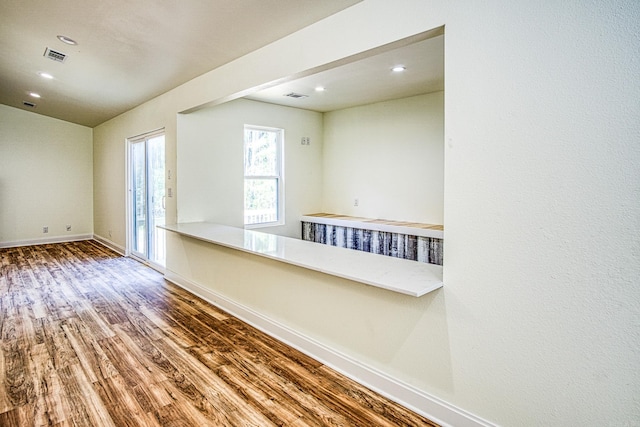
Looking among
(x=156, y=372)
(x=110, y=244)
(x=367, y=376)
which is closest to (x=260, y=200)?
(x=156, y=372)

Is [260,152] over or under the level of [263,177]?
over

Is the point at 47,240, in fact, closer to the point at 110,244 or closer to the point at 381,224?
the point at 110,244

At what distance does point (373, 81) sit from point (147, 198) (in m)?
3.62

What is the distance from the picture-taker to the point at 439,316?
1902 millimetres

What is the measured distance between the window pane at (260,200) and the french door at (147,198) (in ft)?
3.74

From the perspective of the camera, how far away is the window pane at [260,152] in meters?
5.02

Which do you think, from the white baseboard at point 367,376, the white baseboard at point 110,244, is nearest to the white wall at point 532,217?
the white baseboard at point 367,376

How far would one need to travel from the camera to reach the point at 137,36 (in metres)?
3.04

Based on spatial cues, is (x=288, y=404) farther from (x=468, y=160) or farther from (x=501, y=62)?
(x=501, y=62)

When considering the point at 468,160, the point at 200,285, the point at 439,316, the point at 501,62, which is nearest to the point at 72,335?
the point at 200,285

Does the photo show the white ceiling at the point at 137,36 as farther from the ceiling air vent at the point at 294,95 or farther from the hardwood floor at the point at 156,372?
the hardwood floor at the point at 156,372

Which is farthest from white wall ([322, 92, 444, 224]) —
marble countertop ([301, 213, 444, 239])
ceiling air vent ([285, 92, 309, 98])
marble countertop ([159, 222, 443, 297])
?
marble countertop ([159, 222, 443, 297])

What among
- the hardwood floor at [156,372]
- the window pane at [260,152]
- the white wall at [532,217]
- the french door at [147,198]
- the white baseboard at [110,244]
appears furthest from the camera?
the white baseboard at [110,244]

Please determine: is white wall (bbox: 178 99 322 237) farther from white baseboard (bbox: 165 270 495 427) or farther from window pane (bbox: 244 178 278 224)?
white baseboard (bbox: 165 270 495 427)
